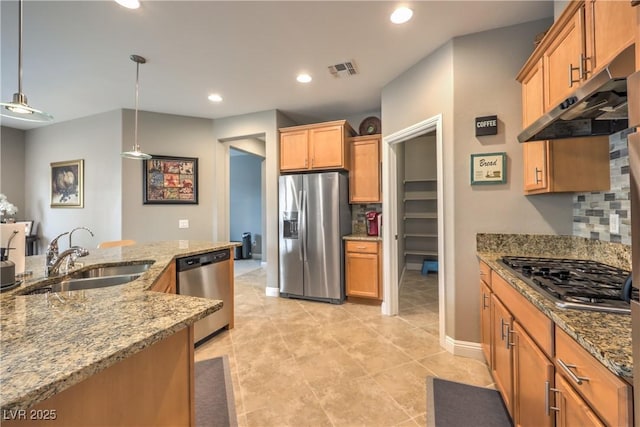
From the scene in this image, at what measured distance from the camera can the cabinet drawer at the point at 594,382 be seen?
2.19 feet

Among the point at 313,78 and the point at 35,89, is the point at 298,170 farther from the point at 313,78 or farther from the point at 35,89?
the point at 35,89

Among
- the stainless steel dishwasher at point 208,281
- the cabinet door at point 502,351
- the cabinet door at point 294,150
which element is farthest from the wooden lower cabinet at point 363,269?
the cabinet door at point 502,351

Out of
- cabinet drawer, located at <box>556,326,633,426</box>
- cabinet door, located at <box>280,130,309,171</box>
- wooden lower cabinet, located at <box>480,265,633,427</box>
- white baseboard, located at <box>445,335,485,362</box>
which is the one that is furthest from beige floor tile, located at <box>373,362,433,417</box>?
cabinet door, located at <box>280,130,309,171</box>

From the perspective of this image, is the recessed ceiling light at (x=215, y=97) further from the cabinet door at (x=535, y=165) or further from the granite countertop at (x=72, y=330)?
the cabinet door at (x=535, y=165)

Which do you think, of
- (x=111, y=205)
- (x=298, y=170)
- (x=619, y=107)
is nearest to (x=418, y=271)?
(x=298, y=170)

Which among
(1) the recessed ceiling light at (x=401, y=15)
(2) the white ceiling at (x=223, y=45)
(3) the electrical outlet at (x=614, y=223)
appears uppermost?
(2) the white ceiling at (x=223, y=45)

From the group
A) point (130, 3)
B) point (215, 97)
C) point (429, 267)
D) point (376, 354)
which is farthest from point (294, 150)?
point (429, 267)

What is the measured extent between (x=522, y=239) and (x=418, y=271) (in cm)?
343

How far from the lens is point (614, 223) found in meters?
1.57

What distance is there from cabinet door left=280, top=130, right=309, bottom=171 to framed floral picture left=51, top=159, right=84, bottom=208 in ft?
10.1

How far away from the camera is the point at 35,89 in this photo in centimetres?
322

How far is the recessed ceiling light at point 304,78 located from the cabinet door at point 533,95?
6.61 ft

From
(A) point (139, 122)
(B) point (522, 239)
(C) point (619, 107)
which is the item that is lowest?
(B) point (522, 239)

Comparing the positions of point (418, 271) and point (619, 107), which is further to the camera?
point (418, 271)
